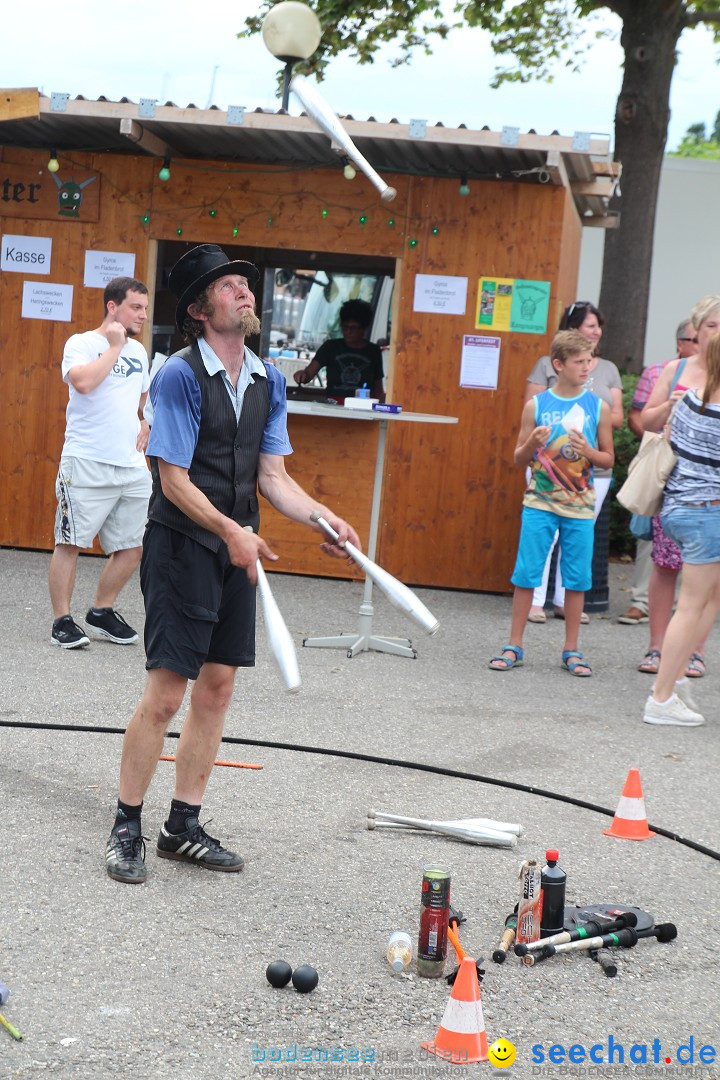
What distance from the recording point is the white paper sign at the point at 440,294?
10250 mm

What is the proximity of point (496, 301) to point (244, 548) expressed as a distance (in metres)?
6.56

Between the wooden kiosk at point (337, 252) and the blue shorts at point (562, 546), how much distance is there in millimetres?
A: 2502

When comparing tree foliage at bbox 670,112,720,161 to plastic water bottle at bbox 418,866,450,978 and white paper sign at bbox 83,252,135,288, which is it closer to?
white paper sign at bbox 83,252,135,288

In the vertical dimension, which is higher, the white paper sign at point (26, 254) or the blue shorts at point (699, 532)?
the white paper sign at point (26, 254)

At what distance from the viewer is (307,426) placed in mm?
10383

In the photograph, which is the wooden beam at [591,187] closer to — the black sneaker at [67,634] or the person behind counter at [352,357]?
the person behind counter at [352,357]

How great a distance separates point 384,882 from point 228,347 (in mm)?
1869

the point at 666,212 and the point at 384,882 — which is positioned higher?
the point at 666,212

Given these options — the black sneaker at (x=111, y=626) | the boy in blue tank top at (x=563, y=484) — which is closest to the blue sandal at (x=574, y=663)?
the boy in blue tank top at (x=563, y=484)

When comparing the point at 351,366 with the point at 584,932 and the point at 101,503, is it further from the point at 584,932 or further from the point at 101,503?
the point at 584,932

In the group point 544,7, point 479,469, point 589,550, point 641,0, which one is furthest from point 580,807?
point 544,7

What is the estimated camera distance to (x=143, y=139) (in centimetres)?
981

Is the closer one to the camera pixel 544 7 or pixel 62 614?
pixel 62 614

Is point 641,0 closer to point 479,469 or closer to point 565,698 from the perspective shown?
point 479,469
